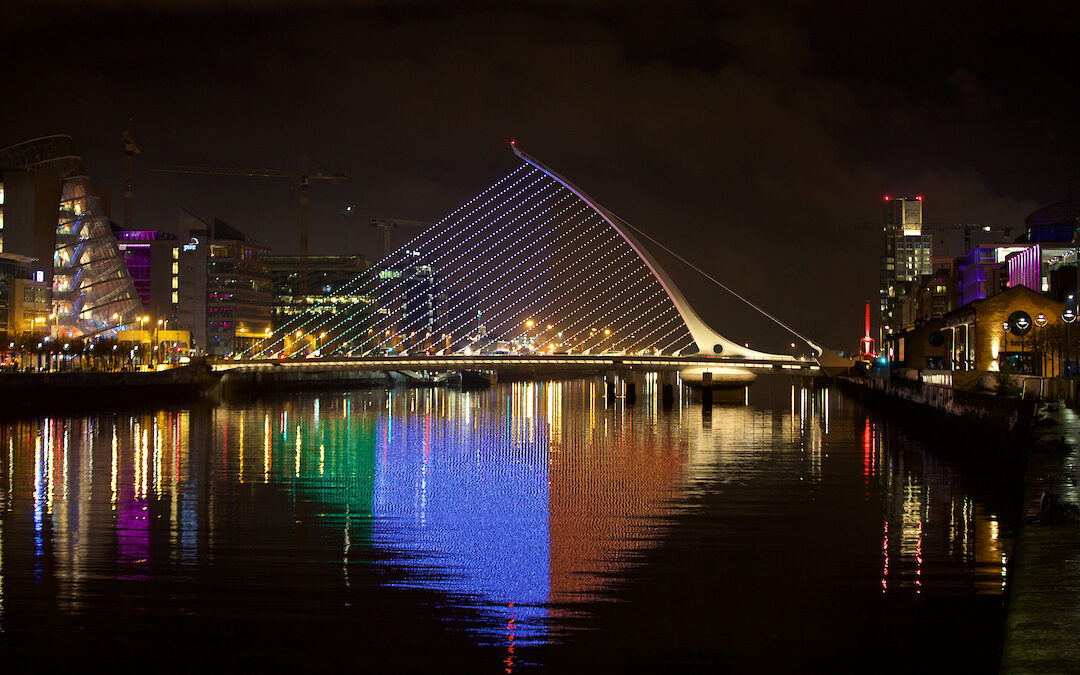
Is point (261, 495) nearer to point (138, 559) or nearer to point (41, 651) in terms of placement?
point (138, 559)

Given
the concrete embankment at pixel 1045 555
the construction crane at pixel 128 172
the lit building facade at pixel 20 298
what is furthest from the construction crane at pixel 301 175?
the concrete embankment at pixel 1045 555

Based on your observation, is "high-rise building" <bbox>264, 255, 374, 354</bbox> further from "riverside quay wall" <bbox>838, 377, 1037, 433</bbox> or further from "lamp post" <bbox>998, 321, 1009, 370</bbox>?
"riverside quay wall" <bbox>838, 377, 1037, 433</bbox>

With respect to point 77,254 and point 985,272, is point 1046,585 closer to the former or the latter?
point 985,272

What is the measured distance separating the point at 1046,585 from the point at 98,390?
5558 cm

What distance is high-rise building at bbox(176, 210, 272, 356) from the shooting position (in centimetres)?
13625

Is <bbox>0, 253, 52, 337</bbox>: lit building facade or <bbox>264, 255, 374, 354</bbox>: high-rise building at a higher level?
Answer: <bbox>264, 255, 374, 354</bbox>: high-rise building

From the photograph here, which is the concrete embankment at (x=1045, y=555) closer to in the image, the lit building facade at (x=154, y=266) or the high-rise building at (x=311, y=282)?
the lit building facade at (x=154, y=266)

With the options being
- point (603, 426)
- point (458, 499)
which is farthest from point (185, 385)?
point (458, 499)

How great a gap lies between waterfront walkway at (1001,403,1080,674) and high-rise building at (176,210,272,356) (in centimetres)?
12627

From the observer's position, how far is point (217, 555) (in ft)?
49.8

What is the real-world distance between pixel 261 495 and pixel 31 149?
269 feet

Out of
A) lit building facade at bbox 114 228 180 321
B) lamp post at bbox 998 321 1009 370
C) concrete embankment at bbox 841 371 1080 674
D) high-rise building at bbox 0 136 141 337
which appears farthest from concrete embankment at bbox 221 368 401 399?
concrete embankment at bbox 841 371 1080 674

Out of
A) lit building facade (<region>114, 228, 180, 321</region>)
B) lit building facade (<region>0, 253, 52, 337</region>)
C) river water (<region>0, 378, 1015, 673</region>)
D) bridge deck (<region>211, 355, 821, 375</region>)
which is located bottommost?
river water (<region>0, 378, 1015, 673</region>)

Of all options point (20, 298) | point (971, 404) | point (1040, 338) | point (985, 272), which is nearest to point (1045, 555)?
point (971, 404)
